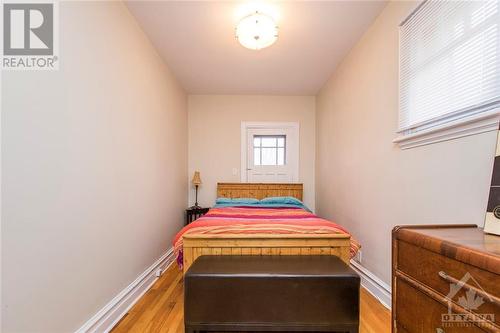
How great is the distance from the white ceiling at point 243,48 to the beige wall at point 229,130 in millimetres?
507

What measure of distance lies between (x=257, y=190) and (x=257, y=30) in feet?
8.51

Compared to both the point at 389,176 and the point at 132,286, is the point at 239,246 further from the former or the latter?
the point at 389,176

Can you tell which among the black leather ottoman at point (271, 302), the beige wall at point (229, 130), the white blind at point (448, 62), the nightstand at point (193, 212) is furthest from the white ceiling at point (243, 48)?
the black leather ottoman at point (271, 302)

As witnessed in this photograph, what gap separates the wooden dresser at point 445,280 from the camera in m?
0.70

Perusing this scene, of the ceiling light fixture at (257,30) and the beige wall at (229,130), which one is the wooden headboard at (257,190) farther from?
the ceiling light fixture at (257,30)

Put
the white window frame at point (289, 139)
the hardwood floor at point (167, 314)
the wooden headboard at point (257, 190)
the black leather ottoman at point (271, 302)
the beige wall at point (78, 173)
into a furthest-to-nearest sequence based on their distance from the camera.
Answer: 1. the white window frame at point (289, 139)
2. the wooden headboard at point (257, 190)
3. the hardwood floor at point (167, 314)
4. the black leather ottoman at point (271, 302)
5. the beige wall at point (78, 173)

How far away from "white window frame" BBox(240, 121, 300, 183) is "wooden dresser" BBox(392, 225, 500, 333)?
313 cm

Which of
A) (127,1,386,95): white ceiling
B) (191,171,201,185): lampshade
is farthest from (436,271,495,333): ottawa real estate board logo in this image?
(191,171,201,185): lampshade

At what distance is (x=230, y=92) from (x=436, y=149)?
3.26 m

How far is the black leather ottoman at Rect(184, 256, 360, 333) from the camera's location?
1.40 m

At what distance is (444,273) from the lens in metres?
0.83

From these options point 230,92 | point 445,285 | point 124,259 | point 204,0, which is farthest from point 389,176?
point 230,92

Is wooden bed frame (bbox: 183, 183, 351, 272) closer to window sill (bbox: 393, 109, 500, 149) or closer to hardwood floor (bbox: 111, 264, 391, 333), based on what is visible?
Result: hardwood floor (bbox: 111, 264, 391, 333)

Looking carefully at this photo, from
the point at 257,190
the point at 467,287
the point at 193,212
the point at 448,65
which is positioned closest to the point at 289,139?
the point at 257,190
